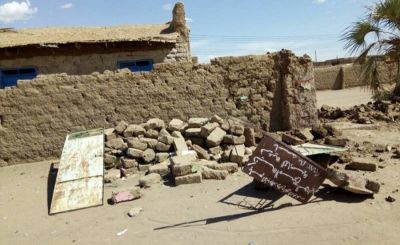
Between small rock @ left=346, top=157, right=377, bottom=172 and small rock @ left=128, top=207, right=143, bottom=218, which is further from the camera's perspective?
small rock @ left=346, top=157, right=377, bottom=172

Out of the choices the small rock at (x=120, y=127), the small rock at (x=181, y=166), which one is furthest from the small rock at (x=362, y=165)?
the small rock at (x=120, y=127)

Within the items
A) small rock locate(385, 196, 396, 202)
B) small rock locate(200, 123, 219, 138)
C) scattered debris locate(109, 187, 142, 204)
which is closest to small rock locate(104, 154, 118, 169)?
scattered debris locate(109, 187, 142, 204)

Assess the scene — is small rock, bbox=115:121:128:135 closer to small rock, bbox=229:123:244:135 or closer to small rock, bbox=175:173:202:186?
small rock, bbox=229:123:244:135

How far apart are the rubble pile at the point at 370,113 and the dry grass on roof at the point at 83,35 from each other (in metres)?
5.36

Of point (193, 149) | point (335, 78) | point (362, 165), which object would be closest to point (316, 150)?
point (362, 165)

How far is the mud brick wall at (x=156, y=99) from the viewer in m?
7.93

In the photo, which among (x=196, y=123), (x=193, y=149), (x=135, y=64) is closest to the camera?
(x=193, y=149)

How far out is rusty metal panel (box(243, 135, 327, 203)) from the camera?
15.2 feet

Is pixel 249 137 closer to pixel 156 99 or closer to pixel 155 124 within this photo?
pixel 155 124

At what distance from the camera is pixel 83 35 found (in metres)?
13.3

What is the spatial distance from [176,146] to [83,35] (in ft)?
24.8

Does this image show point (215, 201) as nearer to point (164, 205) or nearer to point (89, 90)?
point (164, 205)

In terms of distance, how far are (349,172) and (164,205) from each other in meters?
2.79

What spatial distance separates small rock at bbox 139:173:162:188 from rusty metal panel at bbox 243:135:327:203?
6.59 ft
